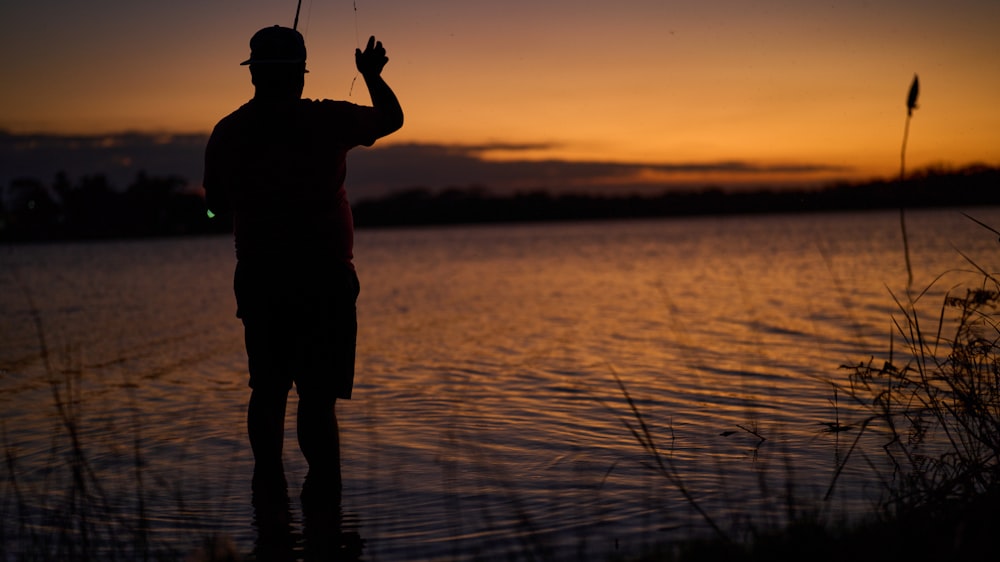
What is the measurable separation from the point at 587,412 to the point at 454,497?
110 inches

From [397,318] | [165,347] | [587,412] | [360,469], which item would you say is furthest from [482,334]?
[360,469]

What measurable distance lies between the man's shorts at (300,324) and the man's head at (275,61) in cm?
84

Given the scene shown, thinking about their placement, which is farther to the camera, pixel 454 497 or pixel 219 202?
pixel 454 497

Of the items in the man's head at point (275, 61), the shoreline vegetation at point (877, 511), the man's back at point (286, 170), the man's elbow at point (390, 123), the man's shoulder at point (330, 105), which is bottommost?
the shoreline vegetation at point (877, 511)

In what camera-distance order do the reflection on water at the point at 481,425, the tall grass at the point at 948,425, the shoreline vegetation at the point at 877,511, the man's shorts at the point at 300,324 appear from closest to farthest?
the shoreline vegetation at the point at 877,511 < the tall grass at the point at 948,425 < the man's shorts at the point at 300,324 < the reflection on water at the point at 481,425

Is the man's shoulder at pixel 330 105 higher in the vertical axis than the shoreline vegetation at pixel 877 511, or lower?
higher

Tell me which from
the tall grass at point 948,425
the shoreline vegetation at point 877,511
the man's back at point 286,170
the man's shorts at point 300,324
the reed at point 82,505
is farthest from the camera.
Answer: the man's shorts at point 300,324

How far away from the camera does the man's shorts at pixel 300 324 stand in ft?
15.0

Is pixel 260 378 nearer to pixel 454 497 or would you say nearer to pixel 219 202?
pixel 219 202

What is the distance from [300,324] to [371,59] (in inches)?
52.6

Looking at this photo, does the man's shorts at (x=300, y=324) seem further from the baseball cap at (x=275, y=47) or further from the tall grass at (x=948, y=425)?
the tall grass at (x=948, y=425)

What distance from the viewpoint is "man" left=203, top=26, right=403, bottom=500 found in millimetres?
4414

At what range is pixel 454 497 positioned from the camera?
5.23 metres

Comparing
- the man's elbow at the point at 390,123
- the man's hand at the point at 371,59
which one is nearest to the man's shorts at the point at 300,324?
the man's elbow at the point at 390,123
